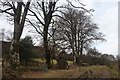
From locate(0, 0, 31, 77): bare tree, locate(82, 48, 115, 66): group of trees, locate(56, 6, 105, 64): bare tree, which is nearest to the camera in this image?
locate(0, 0, 31, 77): bare tree

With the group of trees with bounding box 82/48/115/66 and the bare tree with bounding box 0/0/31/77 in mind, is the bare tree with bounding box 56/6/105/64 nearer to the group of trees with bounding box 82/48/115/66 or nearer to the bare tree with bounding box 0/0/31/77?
the group of trees with bounding box 82/48/115/66

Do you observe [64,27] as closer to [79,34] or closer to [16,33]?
[79,34]

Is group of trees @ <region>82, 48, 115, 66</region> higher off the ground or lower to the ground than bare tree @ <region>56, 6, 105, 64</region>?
lower

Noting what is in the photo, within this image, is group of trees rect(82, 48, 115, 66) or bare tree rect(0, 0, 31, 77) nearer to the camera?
bare tree rect(0, 0, 31, 77)

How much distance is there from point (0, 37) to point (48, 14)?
6.70m

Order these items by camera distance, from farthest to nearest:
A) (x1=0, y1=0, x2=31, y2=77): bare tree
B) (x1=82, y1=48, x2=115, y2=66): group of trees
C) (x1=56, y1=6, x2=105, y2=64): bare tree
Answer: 1. (x1=56, y1=6, x2=105, y2=64): bare tree
2. (x1=82, y1=48, x2=115, y2=66): group of trees
3. (x1=0, y1=0, x2=31, y2=77): bare tree

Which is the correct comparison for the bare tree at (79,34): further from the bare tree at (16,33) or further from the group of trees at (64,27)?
the bare tree at (16,33)

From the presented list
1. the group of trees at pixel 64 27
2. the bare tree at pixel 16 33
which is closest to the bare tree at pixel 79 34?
the group of trees at pixel 64 27

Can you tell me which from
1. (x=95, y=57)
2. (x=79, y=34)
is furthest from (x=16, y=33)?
(x=79, y=34)

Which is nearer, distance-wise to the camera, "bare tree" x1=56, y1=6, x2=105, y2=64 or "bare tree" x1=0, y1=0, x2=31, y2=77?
"bare tree" x1=0, y1=0, x2=31, y2=77

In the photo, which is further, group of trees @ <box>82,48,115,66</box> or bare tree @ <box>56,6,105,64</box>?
bare tree @ <box>56,6,105,64</box>

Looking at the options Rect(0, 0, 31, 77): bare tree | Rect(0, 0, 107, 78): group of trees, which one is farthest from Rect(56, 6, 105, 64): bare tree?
Rect(0, 0, 31, 77): bare tree

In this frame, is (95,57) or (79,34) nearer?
(95,57)

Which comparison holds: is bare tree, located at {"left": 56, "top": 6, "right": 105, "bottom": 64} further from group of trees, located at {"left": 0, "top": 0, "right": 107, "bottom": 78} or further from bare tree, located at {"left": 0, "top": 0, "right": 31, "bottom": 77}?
bare tree, located at {"left": 0, "top": 0, "right": 31, "bottom": 77}
